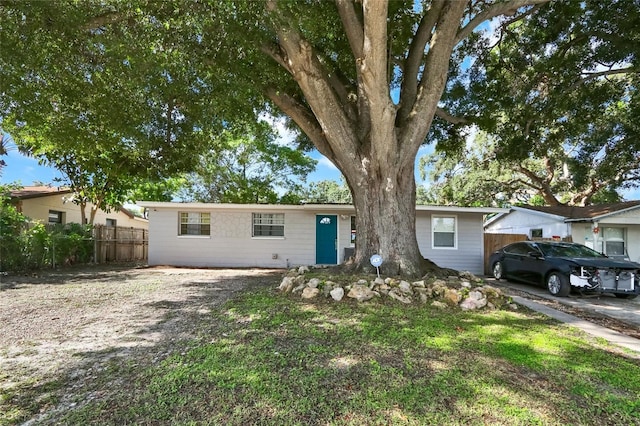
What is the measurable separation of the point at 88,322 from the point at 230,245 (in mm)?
8996

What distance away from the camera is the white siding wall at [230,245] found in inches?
546

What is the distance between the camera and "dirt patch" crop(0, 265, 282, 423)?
344 cm

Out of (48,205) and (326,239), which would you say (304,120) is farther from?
(48,205)

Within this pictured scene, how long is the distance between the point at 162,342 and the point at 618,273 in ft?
29.5

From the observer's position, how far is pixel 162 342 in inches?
158

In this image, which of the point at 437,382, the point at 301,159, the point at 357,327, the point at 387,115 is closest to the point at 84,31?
the point at 387,115

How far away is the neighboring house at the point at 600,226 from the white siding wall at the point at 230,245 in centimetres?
1001

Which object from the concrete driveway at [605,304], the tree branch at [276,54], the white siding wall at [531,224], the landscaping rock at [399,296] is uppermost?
the tree branch at [276,54]

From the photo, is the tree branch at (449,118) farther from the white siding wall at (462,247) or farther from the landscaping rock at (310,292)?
the landscaping rock at (310,292)

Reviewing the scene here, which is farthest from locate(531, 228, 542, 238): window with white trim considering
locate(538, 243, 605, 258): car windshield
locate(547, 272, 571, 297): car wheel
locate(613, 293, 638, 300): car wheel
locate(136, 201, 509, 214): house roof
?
locate(547, 272, 571, 297): car wheel

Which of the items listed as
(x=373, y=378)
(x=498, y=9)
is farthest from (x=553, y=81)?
(x=373, y=378)

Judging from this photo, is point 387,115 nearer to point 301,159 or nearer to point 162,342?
point 162,342

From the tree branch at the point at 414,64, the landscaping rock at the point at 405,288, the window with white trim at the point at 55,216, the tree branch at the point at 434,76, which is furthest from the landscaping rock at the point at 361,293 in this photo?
the window with white trim at the point at 55,216

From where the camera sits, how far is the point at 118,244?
1652 cm
